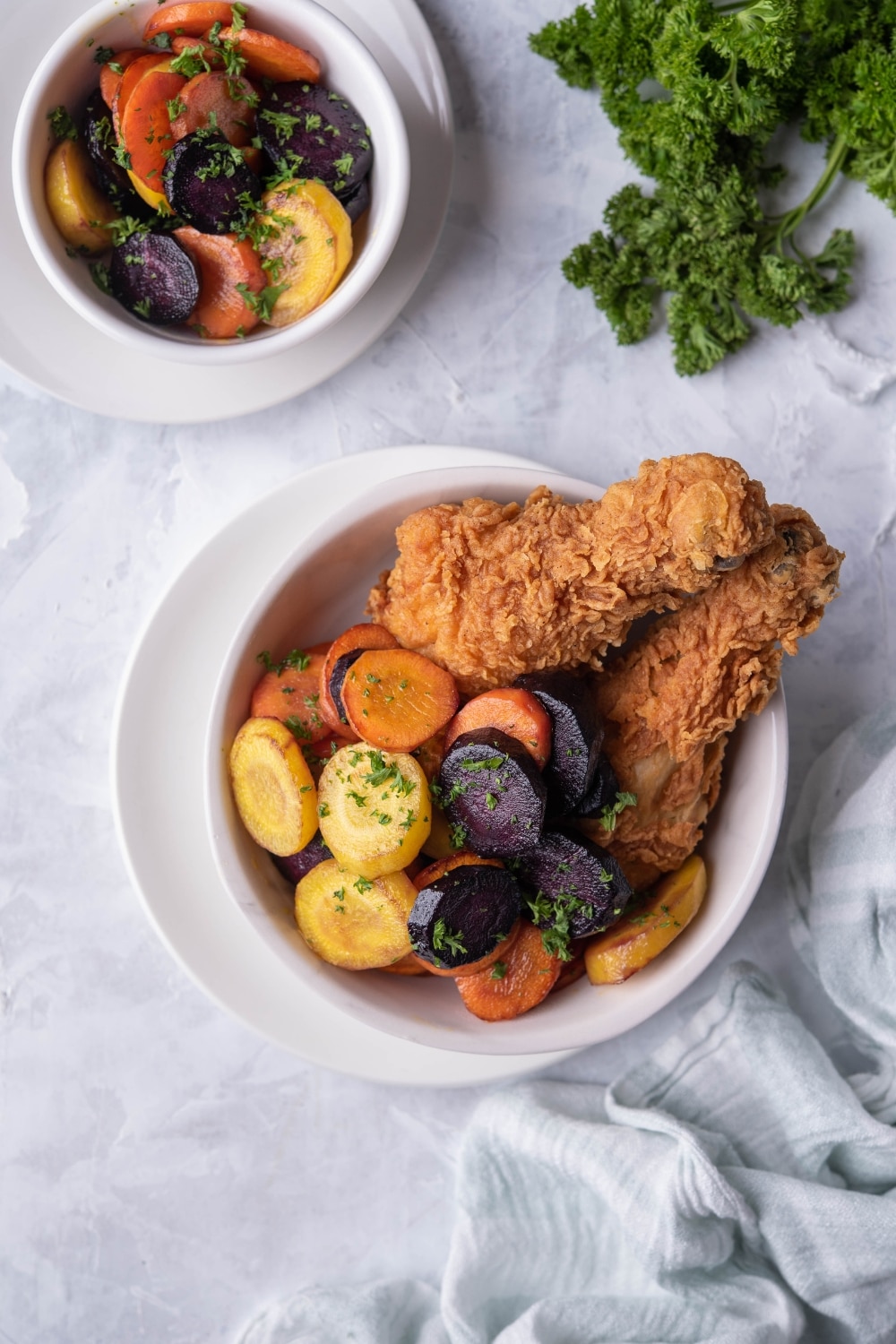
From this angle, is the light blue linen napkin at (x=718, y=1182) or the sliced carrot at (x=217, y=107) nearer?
the sliced carrot at (x=217, y=107)

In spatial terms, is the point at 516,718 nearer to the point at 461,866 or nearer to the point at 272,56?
the point at 461,866

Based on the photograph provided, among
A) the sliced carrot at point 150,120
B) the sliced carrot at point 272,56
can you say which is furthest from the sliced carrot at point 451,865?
the sliced carrot at point 272,56

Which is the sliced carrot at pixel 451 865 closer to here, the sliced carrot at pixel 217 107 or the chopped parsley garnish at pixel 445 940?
the chopped parsley garnish at pixel 445 940

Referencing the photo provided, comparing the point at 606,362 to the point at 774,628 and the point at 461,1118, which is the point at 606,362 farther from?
the point at 461,1118

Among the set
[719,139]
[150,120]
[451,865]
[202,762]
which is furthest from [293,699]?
[719,139]

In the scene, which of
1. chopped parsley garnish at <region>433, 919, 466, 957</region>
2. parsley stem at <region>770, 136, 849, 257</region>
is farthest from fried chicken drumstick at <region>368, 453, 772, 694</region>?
parsley stem at <region>770, 136, 849, 257</region>
